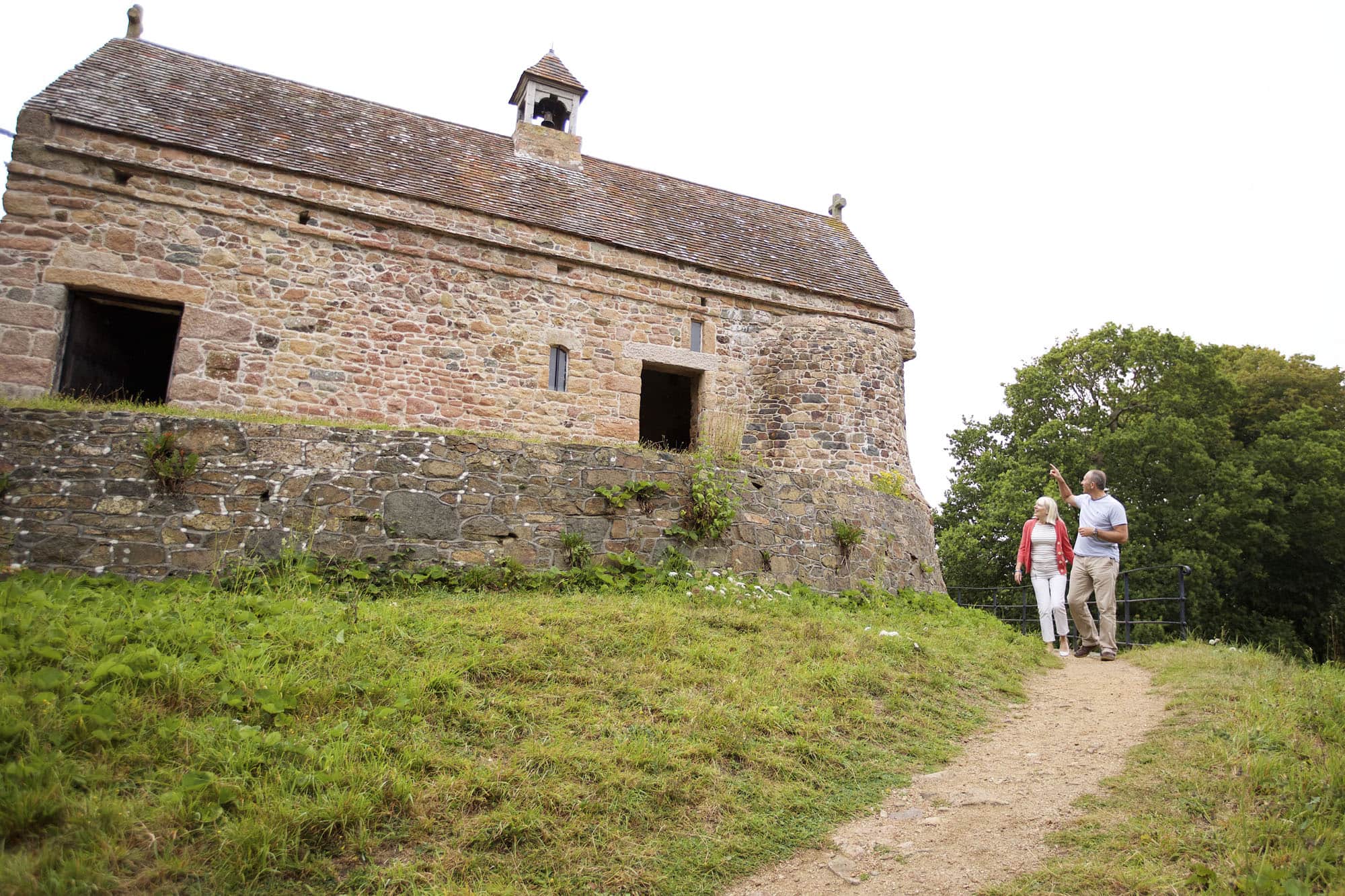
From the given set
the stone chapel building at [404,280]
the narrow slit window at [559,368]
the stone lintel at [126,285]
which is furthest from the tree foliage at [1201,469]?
the stone lintel at [126,285]

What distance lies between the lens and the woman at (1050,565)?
896 cm

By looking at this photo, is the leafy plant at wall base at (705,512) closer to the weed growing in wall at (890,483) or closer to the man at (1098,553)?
the man at (1098,553)

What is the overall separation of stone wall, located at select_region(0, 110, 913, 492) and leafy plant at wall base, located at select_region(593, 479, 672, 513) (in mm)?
3982

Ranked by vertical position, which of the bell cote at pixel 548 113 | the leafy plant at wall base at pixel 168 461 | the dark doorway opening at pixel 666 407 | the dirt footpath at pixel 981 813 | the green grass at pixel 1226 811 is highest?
the bell cote at pixel 548 113

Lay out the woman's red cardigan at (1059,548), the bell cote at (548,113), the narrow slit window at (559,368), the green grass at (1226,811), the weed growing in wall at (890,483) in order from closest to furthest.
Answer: the green grass at (1226,811)
the woman's red cardigan at (1059,548)
the narrow slit window at (559,368)
the weed growing in wall at (890,483)
the bell cote at (548,113)

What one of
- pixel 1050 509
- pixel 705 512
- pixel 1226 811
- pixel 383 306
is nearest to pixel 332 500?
pixel 705 512

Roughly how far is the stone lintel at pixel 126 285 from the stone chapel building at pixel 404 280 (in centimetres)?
3

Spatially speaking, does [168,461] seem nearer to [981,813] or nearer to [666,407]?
[981,813]

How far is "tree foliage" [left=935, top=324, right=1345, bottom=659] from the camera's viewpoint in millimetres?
19641

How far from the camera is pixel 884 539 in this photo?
10719 millimetres

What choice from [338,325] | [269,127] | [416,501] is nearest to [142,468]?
[416,501]

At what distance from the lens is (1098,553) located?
26.9 ft

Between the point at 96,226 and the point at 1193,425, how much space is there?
899 inches

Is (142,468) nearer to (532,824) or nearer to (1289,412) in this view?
(532,824)
